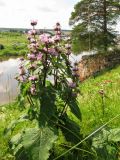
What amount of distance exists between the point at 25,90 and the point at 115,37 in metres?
37.1

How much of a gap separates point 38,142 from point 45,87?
0.63 meters

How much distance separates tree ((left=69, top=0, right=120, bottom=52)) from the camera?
131 feet

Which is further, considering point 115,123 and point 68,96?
point 115,123

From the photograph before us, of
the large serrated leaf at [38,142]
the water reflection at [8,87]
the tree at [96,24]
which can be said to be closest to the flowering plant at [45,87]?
the large serrated leaf at [38,142]

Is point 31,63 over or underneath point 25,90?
over

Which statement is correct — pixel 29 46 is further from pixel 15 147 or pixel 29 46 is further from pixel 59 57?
pixel 15 147

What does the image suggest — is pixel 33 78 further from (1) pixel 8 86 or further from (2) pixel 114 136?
(1) pixel 8 86

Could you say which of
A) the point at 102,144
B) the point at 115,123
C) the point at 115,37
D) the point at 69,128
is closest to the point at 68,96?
the point at 69,128

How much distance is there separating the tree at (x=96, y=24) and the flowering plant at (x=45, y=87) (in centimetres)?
3586

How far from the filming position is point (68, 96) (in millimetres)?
4445

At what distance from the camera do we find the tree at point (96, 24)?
1577 inches

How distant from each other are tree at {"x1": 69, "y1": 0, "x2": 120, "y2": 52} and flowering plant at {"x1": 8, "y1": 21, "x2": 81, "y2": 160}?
3586 centimetres

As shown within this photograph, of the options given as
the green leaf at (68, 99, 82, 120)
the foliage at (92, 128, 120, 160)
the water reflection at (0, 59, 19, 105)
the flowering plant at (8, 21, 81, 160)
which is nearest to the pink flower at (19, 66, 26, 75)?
the flowering plant at (8, 21, 81, 160)

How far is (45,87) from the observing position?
13.5ft
